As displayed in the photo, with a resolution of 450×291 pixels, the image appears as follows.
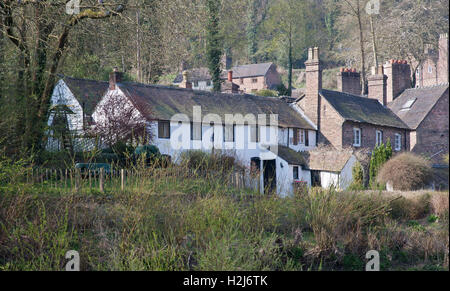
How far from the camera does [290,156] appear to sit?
31219 mm

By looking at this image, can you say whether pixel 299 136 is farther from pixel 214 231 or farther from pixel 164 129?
pixel 214 231

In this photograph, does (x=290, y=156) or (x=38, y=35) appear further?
(x=290, y=156)

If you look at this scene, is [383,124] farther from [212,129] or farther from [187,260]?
[187,260]

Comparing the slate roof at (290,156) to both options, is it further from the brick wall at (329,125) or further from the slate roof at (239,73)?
the slate roof at (239,73)

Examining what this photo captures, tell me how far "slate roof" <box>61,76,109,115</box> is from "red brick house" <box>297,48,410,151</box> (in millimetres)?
13980

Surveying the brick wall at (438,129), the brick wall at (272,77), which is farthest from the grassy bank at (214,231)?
the brick wall at (272,77)

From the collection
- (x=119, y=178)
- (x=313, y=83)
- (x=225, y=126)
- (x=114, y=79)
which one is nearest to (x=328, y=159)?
(x=225, y=126)

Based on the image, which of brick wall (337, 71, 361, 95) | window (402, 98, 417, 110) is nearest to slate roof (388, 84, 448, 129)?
window (402, 98, 417, 110)

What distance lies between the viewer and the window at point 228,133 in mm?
30656

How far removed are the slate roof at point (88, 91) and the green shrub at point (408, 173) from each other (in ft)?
64.6

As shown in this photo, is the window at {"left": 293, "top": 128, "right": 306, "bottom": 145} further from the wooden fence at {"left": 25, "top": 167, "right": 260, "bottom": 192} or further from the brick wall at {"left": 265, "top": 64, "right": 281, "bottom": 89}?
the brick wall at {"left": 265, "top": 64, "right": 281, "bottom": 89}

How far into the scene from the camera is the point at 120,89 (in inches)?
1138

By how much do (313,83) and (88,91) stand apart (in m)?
15.1

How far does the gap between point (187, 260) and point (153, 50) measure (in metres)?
11.1
